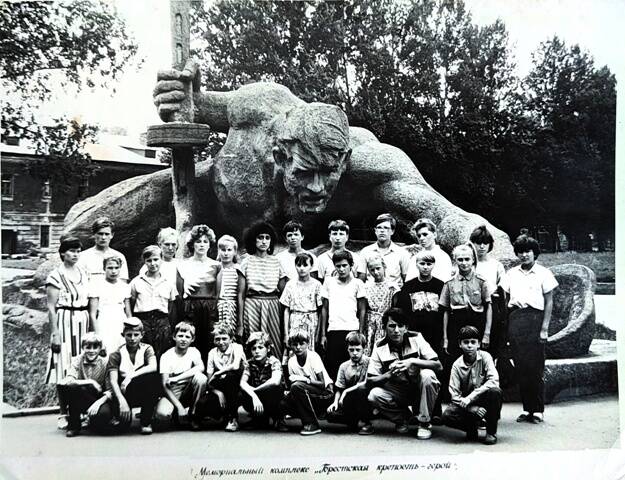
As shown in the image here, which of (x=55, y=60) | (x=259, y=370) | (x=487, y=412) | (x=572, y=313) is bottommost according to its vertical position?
(x=487, y=412)

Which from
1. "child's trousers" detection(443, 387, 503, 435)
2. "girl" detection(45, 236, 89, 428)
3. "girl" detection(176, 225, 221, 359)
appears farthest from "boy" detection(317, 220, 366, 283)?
"girl" detection(45, 236, 89, 428)

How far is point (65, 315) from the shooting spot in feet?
12.8

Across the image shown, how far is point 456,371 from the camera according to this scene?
3.92 meters

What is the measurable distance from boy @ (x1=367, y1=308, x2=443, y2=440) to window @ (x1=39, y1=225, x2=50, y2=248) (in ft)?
6.39

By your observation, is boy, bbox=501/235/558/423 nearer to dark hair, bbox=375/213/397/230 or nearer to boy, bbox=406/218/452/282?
boy, bbox=406/218/452/282

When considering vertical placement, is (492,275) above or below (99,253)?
below

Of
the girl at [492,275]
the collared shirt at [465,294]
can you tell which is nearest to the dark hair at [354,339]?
the collared shirt at [465,294]

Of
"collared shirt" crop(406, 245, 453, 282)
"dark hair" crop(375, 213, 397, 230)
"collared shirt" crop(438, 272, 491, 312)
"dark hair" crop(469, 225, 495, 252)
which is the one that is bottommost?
"collared shirt" crop(438, 272, 491, 312)

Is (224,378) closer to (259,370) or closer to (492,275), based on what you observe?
(259,370)

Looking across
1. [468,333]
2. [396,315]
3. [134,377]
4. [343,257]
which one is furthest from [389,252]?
[134,377]

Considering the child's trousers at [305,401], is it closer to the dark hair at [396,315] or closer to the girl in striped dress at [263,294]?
the girl in striped dress at [263,294]

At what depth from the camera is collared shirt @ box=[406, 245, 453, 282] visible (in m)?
4.10

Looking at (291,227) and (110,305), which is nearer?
(110,305)

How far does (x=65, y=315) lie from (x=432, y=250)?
2090mm
